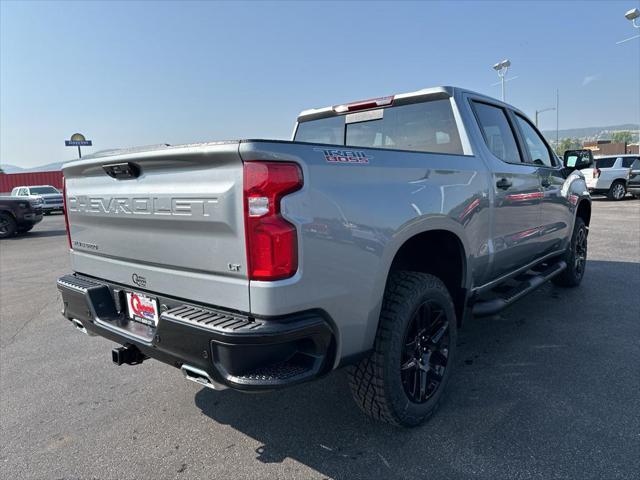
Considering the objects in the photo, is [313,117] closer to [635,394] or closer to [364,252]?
[364,252]

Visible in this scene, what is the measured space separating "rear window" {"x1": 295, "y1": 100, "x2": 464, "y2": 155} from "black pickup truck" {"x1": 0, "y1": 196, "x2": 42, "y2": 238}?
12421 millimetres

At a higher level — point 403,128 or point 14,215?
point 403,128

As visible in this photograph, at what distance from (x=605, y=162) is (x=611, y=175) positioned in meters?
0.64

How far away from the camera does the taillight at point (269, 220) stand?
6.10 feet

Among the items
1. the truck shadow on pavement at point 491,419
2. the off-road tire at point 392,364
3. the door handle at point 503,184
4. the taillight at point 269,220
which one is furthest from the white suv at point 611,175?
the taillight at point 269,220

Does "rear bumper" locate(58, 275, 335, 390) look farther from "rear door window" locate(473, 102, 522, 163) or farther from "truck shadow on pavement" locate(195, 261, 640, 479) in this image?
"rear door window" locate(473, 102, 522, 163)

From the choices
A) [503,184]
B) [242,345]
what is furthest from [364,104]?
[242,345]

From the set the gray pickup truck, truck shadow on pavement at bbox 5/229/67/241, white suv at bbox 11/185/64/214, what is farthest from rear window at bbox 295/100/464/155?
white suv at bbox 11/185/64/214

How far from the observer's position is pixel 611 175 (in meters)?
17.5

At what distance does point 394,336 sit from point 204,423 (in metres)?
1.33

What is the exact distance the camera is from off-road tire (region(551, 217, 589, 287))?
17.3ft

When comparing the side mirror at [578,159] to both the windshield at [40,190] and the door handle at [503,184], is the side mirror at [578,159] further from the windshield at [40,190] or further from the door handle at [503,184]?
the windshield at [40,190]

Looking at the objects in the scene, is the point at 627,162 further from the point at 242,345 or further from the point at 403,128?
the point at 242,345

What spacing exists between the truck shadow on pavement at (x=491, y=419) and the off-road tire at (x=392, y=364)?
0.17 metres
